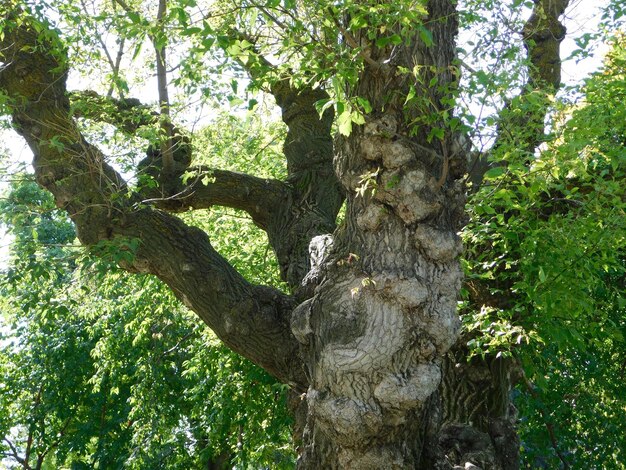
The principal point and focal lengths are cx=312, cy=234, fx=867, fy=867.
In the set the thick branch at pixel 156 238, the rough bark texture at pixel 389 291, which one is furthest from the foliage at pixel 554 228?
the thick branch at pixel 156 238

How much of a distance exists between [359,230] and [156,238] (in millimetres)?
1961

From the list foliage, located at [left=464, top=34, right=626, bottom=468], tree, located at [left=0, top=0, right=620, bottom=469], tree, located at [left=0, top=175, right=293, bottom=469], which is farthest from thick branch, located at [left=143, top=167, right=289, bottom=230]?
foliage, located at [left=464, top=34, right=626, bottom=468]

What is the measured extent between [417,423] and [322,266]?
1322mm

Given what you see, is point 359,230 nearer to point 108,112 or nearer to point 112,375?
point 108,112

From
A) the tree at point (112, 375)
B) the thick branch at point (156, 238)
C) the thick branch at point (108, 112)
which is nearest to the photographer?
the thick branch at point (156, 238)

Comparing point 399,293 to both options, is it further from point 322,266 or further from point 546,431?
point 546,431

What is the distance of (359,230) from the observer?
610 centimetres

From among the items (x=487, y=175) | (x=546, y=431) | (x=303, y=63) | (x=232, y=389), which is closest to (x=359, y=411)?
(x=487, y=175)

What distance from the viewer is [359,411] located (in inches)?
222

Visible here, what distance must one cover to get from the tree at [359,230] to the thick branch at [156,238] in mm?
16

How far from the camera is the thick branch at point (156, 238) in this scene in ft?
23.4

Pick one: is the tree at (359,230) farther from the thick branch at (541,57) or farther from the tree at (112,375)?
the tree at (112,375)

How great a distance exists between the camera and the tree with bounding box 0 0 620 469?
569 cm

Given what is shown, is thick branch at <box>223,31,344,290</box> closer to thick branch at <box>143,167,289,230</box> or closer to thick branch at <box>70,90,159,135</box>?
thick branch at <box>143,167,289,230</box>
